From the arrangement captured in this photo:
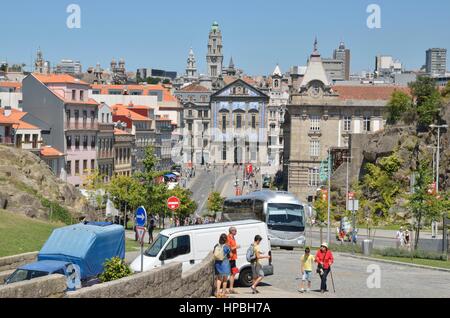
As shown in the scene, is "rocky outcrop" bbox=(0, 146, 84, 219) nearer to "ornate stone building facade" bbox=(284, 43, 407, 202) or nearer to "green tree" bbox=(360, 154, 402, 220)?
"green tree" bbox=(360, 154, 402, 220)

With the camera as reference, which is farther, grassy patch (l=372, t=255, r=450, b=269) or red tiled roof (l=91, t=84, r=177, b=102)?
red tiled roof (l=91, t=84, r=177, b=102)

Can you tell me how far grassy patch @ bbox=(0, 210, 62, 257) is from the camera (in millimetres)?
28031

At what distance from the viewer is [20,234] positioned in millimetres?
30875

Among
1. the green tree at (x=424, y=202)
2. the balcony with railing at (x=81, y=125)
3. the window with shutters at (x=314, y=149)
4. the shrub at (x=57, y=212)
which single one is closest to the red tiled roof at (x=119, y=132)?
the balcony with railing at (x=81, y=125)

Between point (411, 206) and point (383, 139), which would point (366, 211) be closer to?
point (383, 139)

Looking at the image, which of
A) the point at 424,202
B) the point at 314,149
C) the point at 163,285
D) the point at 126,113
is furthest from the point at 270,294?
the point at 314,149

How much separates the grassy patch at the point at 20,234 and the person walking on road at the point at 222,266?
28.5ft

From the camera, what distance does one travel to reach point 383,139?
7844 cm

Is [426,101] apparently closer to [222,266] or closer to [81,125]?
[81,125]

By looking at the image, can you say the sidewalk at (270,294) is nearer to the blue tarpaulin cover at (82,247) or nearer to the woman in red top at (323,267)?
the woman in red top at (323,267)

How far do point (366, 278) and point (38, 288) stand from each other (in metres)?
16.2

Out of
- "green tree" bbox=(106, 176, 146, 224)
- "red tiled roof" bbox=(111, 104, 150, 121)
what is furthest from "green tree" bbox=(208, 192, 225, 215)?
"green tree" bbox=(106, 176, 146, 224)

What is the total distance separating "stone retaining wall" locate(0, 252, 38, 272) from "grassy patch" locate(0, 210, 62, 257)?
3429mm
